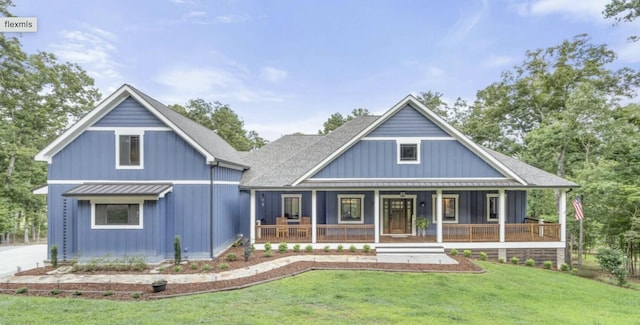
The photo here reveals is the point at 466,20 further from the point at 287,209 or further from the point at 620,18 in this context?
the point at 287,209

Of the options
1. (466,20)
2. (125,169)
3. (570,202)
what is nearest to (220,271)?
(125,169)

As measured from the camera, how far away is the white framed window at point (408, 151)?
1394cm

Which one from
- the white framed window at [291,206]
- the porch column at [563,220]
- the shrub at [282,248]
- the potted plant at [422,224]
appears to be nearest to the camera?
the shrub at [282,248]

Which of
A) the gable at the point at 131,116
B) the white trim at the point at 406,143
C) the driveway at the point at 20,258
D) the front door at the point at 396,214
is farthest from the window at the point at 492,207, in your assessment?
the driveway at the point at 20,258

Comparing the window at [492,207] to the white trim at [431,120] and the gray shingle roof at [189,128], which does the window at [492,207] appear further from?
the gray shingle roof at [189,128]

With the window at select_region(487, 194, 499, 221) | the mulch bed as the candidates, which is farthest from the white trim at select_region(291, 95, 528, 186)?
the mulch bed

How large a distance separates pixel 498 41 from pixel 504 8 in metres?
3.66

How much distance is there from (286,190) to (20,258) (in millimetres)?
11815

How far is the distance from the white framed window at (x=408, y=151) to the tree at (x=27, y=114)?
895 inches

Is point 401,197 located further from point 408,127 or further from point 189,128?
point 189,128

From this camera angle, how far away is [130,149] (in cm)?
1160

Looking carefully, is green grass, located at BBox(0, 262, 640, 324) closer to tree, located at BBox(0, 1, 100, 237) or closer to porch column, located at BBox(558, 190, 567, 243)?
porch column, located at BBox(558, 190, 567, 243)

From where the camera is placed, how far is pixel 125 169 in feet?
38.0

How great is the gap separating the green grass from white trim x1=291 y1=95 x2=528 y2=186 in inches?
215
